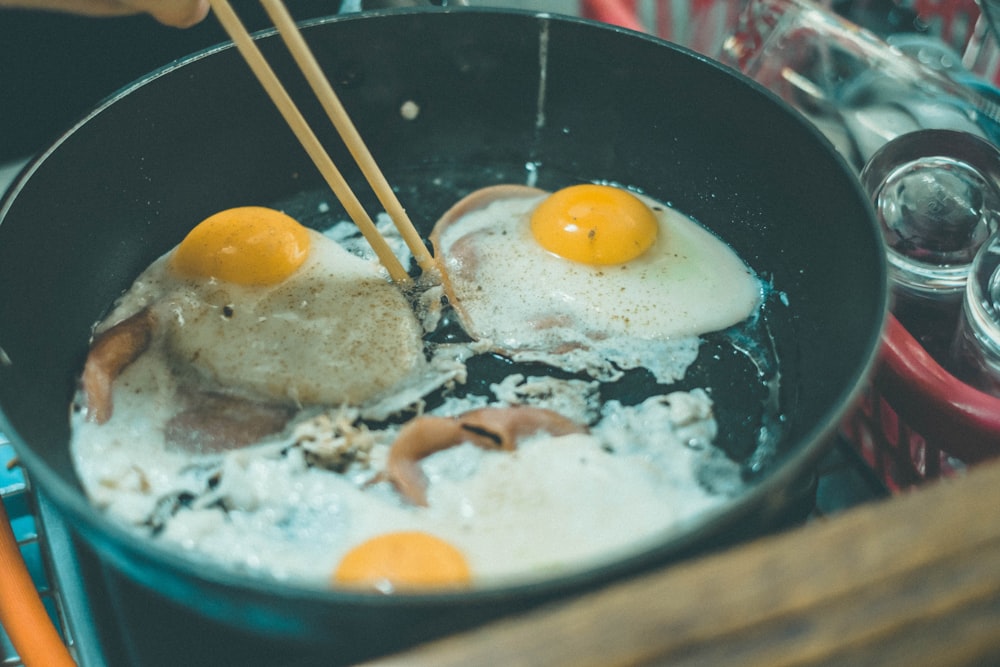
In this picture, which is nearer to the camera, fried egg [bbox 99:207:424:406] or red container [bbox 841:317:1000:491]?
red container [bbox 841:317:1000:491]

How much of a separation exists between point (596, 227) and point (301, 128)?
1.99 ft

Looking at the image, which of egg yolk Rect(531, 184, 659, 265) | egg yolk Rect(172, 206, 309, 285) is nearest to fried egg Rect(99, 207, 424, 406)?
egg yolk Rect(172, 206, 309, 285)

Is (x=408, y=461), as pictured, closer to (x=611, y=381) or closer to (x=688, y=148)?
(x=611, y=381)

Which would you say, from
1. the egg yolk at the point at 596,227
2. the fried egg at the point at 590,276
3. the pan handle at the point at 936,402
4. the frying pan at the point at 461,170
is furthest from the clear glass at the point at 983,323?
the egg yolk at the point at 596,227

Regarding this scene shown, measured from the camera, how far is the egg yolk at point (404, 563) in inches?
42.8

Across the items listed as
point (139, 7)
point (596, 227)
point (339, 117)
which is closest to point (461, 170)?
point (596, 227)

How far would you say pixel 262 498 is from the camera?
1.26m

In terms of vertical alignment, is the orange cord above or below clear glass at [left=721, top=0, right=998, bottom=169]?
above

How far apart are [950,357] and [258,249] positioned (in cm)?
130

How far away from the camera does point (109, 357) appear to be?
4.72ft

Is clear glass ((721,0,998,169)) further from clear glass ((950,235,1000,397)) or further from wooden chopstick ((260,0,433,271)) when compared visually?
wooden chopstick ((260,0,433,271))

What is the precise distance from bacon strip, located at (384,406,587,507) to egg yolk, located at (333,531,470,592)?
0.11 m

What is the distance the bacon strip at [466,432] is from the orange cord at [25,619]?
50 centimetres

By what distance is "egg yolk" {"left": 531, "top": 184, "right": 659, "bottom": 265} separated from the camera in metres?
1.65
